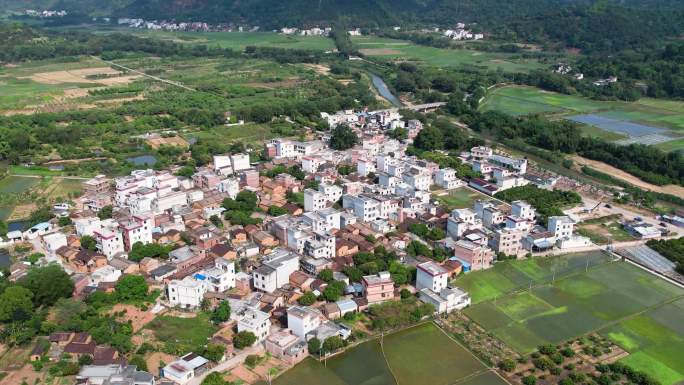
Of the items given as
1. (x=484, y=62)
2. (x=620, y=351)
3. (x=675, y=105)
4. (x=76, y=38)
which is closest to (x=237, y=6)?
(x=76, y=38)

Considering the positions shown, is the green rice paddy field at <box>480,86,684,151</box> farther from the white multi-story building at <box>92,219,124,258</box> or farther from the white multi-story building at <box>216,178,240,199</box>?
the white multi-story building at <box>92,219,124,258</box>

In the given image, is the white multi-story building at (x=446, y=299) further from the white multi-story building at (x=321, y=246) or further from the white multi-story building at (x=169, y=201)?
the white multi-story building at (x=169, y=201)

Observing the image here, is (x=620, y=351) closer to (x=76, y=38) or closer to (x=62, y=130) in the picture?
(x=62, y=130)

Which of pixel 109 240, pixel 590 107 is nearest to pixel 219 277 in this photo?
pixel 109 240

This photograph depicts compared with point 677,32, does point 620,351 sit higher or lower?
lower

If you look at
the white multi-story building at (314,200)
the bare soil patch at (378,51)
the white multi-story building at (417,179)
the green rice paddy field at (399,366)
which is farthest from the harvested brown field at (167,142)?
the bare soil patch at (378,51)
